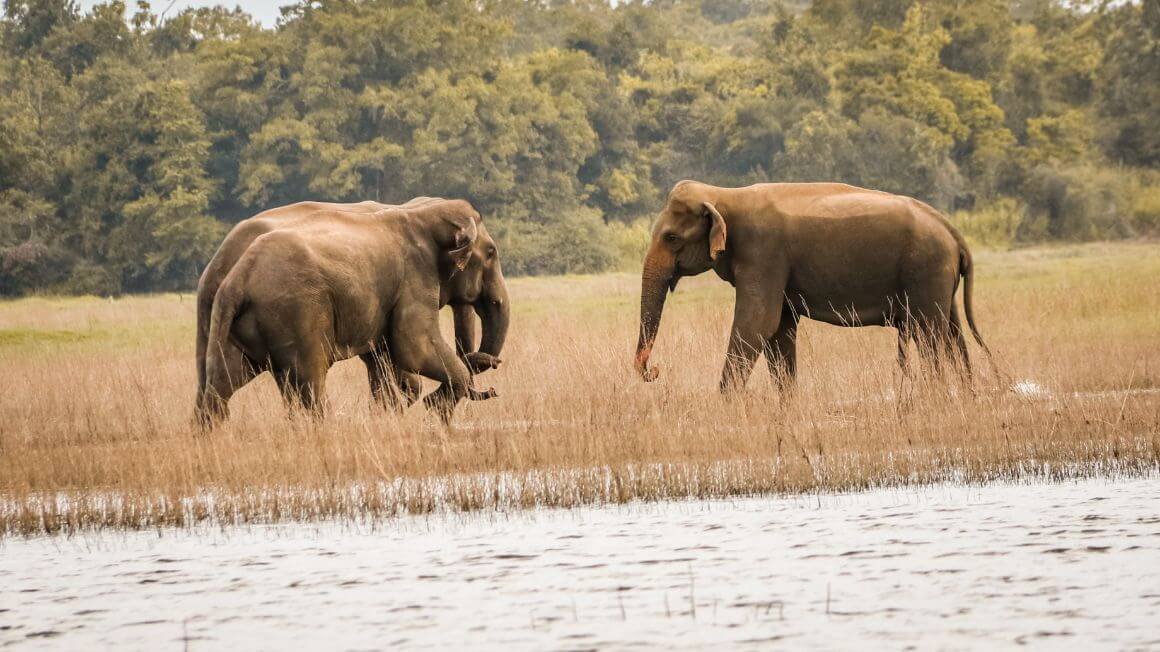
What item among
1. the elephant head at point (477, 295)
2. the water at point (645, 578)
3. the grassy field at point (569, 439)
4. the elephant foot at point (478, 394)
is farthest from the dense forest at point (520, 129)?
the water at point (645, 578)

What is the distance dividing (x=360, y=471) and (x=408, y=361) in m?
2.39

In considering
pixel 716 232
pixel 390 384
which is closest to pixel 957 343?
pixel 716 232

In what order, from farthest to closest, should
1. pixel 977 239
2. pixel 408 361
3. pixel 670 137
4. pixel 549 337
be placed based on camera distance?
pixel 670 137, pixel 977 239, pixel 549 337, pixel 408 361

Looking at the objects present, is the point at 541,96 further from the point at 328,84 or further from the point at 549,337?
the point at 549,337

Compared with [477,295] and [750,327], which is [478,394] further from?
[750,327]

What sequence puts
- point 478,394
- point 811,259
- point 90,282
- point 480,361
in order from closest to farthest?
point 478,394 < point 480,361 < point 811,259 < point 90,282

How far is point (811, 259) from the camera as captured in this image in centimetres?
1305

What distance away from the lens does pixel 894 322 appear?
13352 millimetres

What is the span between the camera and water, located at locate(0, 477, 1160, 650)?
6.51m

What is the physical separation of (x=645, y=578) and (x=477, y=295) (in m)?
5.69

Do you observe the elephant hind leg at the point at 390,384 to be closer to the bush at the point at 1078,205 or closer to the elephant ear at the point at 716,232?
the elephant ear at the point at 716,232

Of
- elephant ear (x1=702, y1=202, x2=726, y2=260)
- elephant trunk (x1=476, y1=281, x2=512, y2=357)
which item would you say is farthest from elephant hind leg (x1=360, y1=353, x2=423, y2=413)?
elephant ear (x1=702, y1=202, x2=726, y2=260)

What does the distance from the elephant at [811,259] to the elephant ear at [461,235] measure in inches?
60.4

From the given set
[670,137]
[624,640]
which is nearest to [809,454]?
[624,640]
